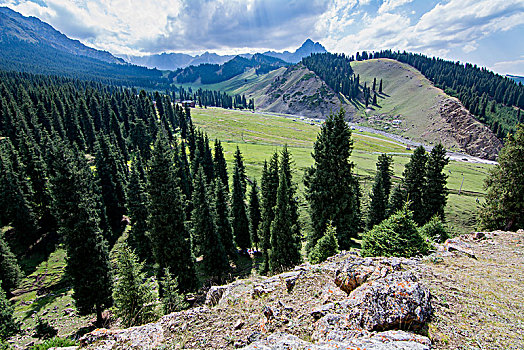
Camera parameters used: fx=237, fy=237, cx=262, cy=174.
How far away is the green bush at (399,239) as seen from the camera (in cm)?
1442

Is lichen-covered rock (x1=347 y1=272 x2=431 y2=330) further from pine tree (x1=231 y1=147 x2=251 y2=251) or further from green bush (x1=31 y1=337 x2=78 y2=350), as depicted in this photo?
pine tree (x1=231 y1=147 x2=251 y2=251)

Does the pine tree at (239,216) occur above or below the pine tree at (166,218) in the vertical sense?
below

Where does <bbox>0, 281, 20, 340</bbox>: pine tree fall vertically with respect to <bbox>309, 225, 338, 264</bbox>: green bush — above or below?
below

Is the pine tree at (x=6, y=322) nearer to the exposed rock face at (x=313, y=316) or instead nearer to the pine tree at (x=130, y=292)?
the pine tree at (x=130, y=292)

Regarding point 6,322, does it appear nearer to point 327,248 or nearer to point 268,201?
point 268,201

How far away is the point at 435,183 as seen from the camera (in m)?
39.6

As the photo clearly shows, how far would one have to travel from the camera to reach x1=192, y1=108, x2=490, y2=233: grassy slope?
63.0 metres

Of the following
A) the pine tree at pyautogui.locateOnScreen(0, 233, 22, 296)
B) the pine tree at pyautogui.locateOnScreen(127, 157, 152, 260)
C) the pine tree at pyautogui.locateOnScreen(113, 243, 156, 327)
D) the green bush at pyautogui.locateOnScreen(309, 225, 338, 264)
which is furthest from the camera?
the pine tree at pyautogui.locateOnScreen(127, 157, 152, 260)

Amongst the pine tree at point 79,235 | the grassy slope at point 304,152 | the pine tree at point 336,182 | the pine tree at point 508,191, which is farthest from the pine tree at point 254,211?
the pine tree at point 508,191

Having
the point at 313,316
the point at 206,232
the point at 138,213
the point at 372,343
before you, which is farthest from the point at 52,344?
the point at 138,213

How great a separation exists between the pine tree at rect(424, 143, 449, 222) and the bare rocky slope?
91.6 ft

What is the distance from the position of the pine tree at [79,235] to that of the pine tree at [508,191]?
4596 centimetres

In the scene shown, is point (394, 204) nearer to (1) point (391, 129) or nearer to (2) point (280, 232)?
(2) point (280, 232)

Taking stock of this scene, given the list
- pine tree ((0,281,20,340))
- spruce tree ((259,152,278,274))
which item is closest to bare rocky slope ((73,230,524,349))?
spruce tree ((259,152,278,274))
